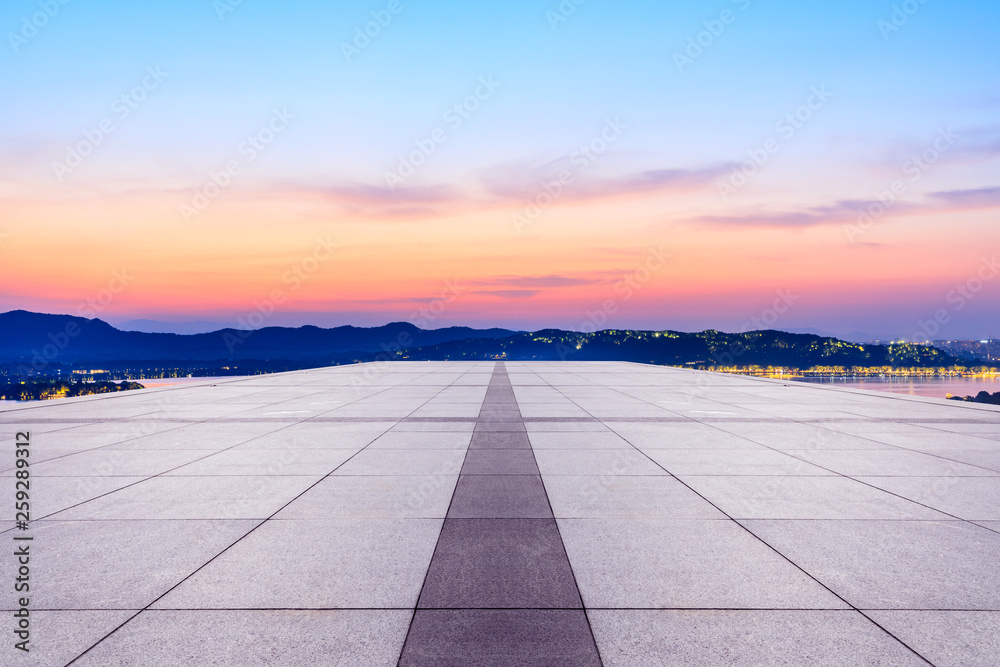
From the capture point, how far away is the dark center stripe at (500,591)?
3.74 m

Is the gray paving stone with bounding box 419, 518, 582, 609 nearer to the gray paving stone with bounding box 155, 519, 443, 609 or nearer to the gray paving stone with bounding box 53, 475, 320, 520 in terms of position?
the gray paving stone with bounding box 155, 519, 443, 609

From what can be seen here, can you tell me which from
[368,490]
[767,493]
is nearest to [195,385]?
[368,490]

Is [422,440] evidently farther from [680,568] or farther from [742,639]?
[742,639]

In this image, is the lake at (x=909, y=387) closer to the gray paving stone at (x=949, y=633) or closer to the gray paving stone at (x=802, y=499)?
the gray paving stone at (x=802, y=499)

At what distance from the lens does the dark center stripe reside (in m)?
3.74

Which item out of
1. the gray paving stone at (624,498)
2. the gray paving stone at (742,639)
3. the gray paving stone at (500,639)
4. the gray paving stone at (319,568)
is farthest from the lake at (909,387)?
the gray paving stone at (500,639)

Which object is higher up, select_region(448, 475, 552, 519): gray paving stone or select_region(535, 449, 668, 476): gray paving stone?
select_region(535, 449, 668, 476): gray paving stone

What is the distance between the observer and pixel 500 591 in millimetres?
4582

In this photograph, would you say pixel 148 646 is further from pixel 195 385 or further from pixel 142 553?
pixel 195 385

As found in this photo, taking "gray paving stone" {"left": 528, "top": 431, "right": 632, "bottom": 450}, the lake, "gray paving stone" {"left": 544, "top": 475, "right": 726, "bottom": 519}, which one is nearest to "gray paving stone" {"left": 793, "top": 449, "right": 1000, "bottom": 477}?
"gray paving stone" {"left": 544, "top": 475, "right": 726, "bottom": 519}

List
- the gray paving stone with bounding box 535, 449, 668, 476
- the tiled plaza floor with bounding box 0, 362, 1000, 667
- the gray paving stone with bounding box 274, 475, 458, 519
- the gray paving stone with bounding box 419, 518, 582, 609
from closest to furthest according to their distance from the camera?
the tiled plaza floor with bounding box 0, 362, 1000, 667
the gray paving stone with bounding box 419, 518, 582, 609
the gray paving stone with bounding box 274, 475, 458, 519
the gray paving stone with bounding box 535, 449, 668, 476

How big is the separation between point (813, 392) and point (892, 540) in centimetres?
1767

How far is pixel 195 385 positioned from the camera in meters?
24.2

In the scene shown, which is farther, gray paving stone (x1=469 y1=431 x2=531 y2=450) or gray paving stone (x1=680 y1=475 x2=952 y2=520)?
gray paving stone (x1=469 y1=431 x2=531 y2=450)
